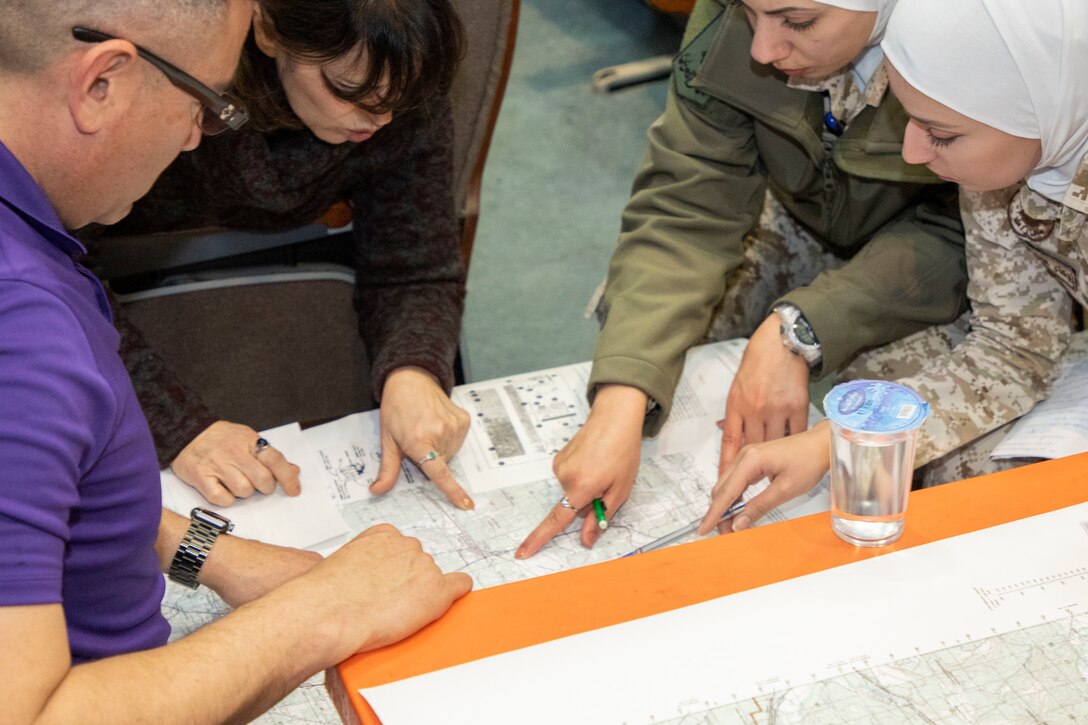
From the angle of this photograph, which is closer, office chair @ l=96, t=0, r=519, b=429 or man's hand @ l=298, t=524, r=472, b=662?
A: man's hand @ l=298, t=524, r=472, b=662

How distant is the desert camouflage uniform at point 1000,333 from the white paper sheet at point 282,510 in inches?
28.9

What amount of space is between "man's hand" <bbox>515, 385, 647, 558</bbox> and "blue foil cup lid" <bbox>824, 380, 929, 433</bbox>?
368mm

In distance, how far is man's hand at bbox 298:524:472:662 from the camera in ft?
3.16

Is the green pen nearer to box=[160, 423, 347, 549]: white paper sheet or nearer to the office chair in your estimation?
box=[160, 423, 347, 549]: white paper sheet

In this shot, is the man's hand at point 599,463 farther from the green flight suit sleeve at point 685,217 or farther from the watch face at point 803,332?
the watch face at point 803,332

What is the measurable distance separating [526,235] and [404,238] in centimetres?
164

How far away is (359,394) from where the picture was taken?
6.14ft

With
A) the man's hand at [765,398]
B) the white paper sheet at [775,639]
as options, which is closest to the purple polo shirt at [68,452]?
the white paper sheet at [775,639]

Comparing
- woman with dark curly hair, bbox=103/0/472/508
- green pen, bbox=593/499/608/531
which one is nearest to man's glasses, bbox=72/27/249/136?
woman with dark curly hair, bbox=103/0/472/508

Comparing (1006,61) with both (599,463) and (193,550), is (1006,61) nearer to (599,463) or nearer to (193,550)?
(599,463)

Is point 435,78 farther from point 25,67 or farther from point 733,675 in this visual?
point 733,675

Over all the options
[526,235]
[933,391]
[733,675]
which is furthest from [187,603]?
[526,235]

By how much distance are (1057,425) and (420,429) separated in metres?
0.77

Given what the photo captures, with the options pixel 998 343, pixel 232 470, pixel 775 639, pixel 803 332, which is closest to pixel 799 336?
pixel 803 332
